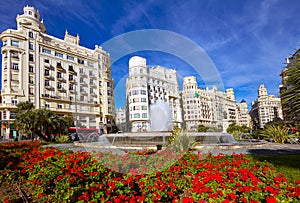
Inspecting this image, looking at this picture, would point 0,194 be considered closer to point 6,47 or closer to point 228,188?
point 228,188

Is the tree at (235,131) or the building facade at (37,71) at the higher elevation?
the building facade at (37,71)

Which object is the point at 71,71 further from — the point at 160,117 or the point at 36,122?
the point at 160,117

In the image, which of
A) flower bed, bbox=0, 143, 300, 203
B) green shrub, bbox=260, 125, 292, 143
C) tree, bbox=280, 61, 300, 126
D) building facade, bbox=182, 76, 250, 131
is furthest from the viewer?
green shrub, bbox=260, 125, 292, 143

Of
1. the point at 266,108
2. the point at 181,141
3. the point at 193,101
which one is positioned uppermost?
the point at 266,108

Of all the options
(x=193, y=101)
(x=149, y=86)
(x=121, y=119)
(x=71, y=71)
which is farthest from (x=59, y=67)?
(x=193, y=101)

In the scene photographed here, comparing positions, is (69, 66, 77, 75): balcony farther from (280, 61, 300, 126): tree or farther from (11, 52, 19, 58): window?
(280, 61, 300, 126): tree

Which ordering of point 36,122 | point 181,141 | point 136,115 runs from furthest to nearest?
point 36,122, point 136,115, point 181,141

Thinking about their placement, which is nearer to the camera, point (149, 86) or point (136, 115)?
point (149, 86)

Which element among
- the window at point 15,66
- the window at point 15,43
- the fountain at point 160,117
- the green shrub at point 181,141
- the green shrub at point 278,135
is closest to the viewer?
the green shrub at point 181,141

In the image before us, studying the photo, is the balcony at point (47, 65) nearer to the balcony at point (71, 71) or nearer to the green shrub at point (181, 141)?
the balcony at point (71, 71)

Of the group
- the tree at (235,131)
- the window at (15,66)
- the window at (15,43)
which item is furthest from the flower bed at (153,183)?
the window at (15,43)

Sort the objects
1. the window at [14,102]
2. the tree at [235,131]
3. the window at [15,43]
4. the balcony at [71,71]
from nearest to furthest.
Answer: the tree at [235,131] → the window at [14,102] → the window at [15,43] → the balcony at [71,71]

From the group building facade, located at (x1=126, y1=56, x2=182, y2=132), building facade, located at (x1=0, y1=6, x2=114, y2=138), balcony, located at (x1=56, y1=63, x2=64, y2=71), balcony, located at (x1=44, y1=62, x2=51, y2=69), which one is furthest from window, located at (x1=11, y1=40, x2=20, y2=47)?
building facade, located at (x1=126, y1=56, x2=182, y2=132)

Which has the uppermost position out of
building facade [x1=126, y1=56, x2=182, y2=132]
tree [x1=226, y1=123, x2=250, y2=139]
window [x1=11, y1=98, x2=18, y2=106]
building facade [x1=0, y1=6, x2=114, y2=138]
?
building facade [x1=0, y1=6, x2=114, y2=138]
